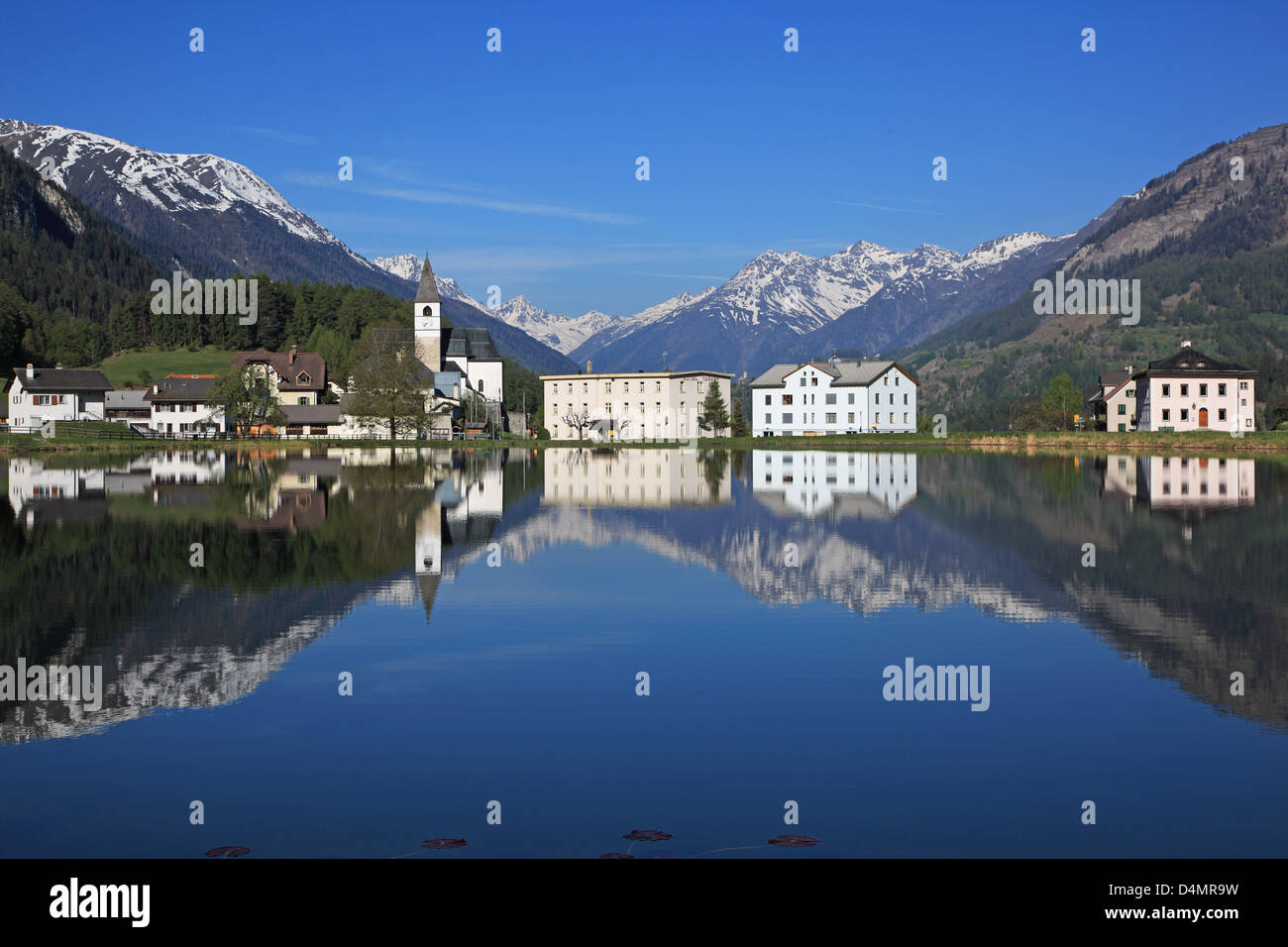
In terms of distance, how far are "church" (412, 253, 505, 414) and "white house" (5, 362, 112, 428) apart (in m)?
40.2

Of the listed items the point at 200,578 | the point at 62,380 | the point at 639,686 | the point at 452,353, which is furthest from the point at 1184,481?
the point at 62,380

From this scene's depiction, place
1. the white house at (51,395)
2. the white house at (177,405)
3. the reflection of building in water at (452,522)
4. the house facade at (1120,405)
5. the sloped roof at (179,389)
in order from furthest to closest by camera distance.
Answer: the sloped roof at (179,389)
the white house at (177,405)
the house facade at (1120,405)
the white house at (51,395)
the reflection of building in water at (452,522)

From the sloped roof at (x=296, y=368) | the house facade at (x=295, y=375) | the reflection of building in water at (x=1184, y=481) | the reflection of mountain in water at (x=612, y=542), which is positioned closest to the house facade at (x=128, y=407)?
the sloped roof at (x=296, y=368)

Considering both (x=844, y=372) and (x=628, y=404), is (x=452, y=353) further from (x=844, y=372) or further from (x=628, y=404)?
(x=844, y=372)

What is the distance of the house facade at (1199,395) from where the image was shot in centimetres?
11612

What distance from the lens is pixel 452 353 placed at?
161500mm

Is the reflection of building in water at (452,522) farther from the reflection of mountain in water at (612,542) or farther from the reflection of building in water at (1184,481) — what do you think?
the reflection of building in water at (1184,481)

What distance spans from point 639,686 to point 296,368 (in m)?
138

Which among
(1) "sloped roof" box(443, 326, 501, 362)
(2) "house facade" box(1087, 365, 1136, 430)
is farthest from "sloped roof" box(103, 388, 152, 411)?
(2) "house facade" box(1087, 365, 1136, 430)

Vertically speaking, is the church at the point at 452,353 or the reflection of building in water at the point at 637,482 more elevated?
the church at the point at 452,353

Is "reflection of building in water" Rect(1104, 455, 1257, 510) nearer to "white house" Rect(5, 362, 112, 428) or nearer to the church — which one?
the church

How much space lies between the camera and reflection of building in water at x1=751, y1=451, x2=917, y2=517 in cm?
4181
